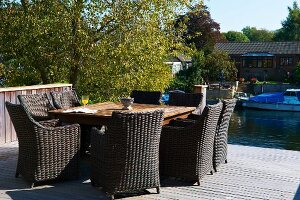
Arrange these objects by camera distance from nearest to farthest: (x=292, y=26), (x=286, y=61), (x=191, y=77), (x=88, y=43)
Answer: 1. (x=88, y=43)
2. (x=191, y=77)
3. (x=286, y=61)
4. (x=292, y=26)

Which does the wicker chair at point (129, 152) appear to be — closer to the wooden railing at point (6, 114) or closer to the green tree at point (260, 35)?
the wooden railing at point (6, 114)

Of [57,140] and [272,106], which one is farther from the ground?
[57,140]

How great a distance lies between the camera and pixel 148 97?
6746 millimetres

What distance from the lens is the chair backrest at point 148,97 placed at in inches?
262

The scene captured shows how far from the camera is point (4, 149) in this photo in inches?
235

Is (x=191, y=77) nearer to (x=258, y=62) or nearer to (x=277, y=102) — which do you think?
(x=277, y=102)

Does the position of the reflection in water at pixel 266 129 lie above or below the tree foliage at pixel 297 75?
below

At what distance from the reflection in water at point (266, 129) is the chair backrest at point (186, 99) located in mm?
14785

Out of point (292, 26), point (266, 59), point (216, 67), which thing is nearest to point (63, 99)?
point (216, 67)

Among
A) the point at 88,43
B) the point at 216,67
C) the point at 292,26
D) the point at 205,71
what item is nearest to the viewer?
the point at 88,43

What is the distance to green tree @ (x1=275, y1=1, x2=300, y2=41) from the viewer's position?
59.6m

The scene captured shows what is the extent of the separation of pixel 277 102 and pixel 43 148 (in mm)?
30007

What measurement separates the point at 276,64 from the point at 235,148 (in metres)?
38.3

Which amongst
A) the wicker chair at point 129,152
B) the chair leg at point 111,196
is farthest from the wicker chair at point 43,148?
the chair leg at point 111,196
